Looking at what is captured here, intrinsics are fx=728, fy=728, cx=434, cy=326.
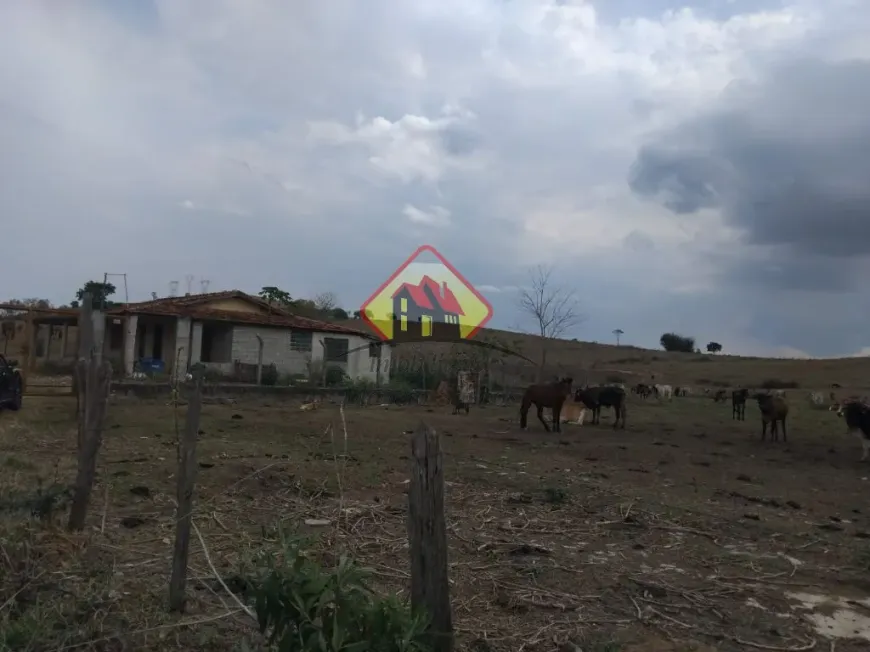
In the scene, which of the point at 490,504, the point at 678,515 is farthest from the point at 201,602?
the point at 678,515

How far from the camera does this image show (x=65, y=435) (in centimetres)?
1048

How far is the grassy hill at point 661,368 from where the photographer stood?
3492 cm

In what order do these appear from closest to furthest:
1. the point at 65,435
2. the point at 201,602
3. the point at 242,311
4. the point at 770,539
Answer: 1. the point at 201,602
2. the point at 770,539
3. the point at 65,435
4. the point at 242,311

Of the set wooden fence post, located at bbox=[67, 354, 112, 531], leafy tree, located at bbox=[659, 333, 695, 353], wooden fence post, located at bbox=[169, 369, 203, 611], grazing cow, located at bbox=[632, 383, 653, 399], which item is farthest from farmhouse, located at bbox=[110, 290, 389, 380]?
leafy tree, located at bbox=[659, 333, 695, 353]

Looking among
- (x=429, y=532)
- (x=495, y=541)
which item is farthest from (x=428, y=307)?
(x=429, y=532)

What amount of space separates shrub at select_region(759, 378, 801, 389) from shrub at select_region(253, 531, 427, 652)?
45368 mm

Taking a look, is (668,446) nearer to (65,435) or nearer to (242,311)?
(65,435)

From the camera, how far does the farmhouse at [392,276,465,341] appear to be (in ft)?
59.2

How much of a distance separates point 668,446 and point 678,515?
702 cm

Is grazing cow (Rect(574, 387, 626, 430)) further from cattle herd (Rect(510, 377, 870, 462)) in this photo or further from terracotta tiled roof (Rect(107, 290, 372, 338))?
terracotta tiled roof (Rect(107, 290, 372, 338))

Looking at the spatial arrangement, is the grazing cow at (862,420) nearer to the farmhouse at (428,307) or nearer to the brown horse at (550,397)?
the brown horse at (550,397)

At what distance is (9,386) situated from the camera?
12.5 metres

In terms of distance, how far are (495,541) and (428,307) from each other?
13.5 meters

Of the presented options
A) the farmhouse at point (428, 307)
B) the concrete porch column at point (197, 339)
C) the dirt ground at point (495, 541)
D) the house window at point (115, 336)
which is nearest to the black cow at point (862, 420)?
the dirt ground at point (495, 541)
